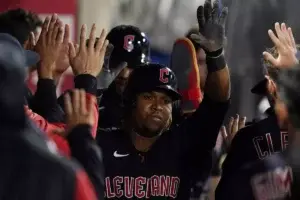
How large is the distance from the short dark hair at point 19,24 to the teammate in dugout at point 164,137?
52cm

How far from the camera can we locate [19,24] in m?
3.84

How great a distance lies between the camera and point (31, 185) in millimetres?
2070

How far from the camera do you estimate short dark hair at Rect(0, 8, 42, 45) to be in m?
3.73

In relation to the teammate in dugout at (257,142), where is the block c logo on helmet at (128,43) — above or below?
above

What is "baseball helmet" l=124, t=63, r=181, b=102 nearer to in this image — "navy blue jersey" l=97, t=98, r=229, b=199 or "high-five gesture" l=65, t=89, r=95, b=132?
"navy blue jersey" l=97, t=98, r=229, b=199

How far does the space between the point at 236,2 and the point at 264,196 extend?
429 cm

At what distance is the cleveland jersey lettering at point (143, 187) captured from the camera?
356 cm

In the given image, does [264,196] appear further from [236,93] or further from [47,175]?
[236,93]

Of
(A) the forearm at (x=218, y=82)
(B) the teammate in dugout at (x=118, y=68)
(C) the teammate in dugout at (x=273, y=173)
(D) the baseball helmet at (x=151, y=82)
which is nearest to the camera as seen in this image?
(C) the teammate in dugout at (x=273, y=173)

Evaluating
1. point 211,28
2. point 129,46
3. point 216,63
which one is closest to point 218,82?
point 216,63

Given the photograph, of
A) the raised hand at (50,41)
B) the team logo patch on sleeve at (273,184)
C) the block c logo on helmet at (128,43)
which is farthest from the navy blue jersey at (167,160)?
the block c logo on helmet at (128,43)

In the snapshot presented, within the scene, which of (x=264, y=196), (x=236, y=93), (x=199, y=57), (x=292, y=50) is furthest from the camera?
(x=236, y=93)

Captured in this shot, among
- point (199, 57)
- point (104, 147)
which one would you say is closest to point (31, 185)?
point (104, 147)

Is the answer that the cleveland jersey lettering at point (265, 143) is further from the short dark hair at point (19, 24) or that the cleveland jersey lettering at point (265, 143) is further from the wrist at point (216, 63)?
the short dark hair at point (19, 24)
